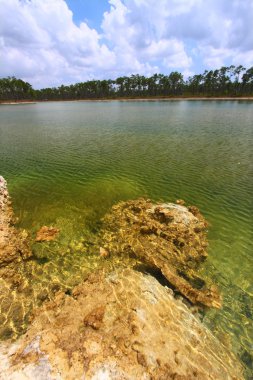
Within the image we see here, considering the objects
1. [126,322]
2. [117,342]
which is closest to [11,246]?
[126,322]

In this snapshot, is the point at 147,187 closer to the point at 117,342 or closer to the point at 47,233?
the point at 47,233

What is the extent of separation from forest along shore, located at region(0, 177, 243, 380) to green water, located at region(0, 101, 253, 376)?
33.1 inches

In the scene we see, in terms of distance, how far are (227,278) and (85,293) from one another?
5.91m

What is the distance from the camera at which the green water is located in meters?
8.38

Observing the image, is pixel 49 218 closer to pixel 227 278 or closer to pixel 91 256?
pixel 91 256

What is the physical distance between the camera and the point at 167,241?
397 inches

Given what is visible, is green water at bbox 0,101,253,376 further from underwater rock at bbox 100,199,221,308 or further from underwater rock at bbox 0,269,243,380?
underwater rock at bbox 0,269,243,380

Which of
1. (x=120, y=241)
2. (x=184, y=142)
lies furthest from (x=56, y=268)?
(x=184, y=142)

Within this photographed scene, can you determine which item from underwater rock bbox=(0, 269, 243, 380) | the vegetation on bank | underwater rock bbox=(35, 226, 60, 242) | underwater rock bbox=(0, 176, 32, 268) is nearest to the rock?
underwater rock bbox=(0, 269, 243, 380)

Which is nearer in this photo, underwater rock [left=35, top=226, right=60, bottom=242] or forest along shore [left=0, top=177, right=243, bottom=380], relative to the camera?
forest along shore [left=0, top=177, right=243, bottom=380]

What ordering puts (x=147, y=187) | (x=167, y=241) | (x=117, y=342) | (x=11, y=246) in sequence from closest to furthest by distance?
(x=117, y=342), (x=11, y=246), (x=167, y=241), (x=147, y=187)

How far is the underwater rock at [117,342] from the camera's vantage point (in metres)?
4.36

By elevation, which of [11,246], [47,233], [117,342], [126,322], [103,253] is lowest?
[103,253]

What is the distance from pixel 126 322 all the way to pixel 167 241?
5.15 metres
